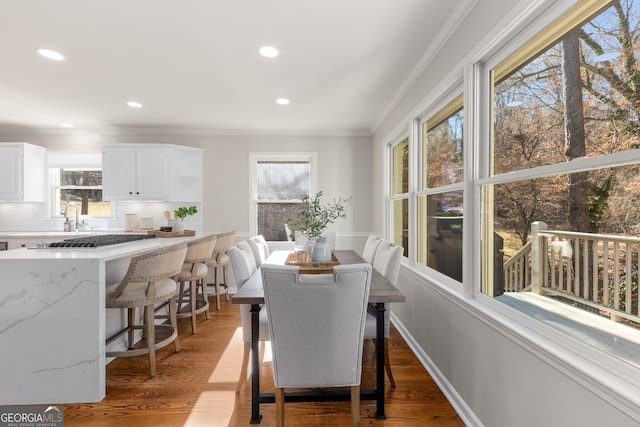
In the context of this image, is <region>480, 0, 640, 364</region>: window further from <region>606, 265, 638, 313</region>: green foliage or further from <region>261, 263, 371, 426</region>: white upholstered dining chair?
<region>261, 263, 371, 426</region>: white upholstered dining chair

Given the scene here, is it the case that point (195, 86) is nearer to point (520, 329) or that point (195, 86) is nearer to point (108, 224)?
point (108, 224)

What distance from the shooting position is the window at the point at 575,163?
1.03 meters

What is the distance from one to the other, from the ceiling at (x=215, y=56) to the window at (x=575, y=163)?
0.79 meters

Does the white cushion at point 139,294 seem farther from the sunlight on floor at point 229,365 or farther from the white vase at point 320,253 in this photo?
the white vase at point 320,253

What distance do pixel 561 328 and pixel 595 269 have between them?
309mm

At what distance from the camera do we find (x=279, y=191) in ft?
16.5

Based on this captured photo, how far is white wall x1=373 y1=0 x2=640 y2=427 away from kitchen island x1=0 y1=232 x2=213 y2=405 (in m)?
2.26

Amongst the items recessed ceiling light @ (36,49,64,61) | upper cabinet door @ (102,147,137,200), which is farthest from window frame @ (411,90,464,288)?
upper cabinet door @ (102,147,137,200)

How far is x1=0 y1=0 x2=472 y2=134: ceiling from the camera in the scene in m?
2.00

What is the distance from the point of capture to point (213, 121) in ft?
14.5

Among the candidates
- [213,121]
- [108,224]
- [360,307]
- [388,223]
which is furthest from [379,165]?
[108,224]

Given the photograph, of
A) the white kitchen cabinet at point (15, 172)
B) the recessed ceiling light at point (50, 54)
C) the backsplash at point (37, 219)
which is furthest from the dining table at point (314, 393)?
the white kitchen cabinet at point (15, 172)

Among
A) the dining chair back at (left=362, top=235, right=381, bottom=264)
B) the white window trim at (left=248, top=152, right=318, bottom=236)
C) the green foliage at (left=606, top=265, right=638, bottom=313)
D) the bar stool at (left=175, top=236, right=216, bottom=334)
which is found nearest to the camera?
the green foliage at (left=606, top=265, right=638, bottom=313)

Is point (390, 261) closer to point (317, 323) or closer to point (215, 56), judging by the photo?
point (317, 323)
